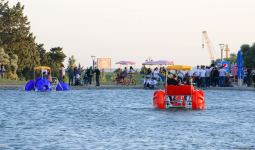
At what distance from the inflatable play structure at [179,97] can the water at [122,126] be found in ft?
2.34

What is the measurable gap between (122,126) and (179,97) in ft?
39.4

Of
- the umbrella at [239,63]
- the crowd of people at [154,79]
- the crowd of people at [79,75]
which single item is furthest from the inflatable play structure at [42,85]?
the umbrella at [239,63]

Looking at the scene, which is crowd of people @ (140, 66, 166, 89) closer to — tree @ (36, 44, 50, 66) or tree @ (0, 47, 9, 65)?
tree @ (0, 47, 9, 65)

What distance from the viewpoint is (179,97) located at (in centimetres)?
4134

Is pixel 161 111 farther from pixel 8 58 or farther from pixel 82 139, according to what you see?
pixel 8 58

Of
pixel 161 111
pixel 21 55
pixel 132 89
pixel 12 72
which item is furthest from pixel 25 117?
pixel 21 55

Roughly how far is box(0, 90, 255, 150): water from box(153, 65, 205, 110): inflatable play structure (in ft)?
2.34

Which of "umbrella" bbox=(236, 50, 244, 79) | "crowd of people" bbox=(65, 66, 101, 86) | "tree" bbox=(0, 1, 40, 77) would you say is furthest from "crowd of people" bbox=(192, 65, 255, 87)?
"tree" bbox=(0, 1, 40, 77)

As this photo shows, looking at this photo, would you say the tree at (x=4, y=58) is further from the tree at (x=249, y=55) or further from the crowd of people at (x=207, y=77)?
the tree at (x=249, y=55)

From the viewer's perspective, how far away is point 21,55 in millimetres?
117625

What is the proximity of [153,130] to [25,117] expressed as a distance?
817cm

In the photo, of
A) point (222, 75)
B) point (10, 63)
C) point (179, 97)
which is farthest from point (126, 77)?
point (10, 63)

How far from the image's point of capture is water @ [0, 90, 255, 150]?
23.5 m

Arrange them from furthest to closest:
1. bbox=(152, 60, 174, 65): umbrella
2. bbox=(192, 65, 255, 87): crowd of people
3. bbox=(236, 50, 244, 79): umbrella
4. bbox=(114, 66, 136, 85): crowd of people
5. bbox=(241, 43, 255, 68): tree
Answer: bbox=(241, 43, 255, 68): tree
bbox=(152, 60, 174, 65): umbrella
bbox=(114, 66, 136, 85): crowd of people
bbox=(236, 50, 244, 79): umbrella
bbox=(192, 65, 255, 87): crowd of people
